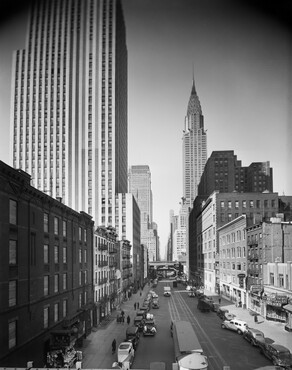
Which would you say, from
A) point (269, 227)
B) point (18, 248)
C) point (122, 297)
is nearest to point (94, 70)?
point (122, 297)

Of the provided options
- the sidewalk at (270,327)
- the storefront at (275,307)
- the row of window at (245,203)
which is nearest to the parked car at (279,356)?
the sidewalk at (270,327)

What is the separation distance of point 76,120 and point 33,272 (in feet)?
284

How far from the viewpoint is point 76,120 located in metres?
110

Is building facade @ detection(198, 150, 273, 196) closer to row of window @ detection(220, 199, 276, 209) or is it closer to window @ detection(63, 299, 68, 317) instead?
row of window @ detection(220, 199, 276, 209)

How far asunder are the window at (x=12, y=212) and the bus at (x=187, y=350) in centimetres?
1355

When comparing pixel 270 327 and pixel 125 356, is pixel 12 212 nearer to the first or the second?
pixel 125 356

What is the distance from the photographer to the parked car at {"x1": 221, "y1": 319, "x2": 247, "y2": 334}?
130ft

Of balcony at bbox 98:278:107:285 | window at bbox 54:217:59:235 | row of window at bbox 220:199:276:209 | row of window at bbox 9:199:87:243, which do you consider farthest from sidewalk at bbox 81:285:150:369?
row of window at bbox 220:199:276:209

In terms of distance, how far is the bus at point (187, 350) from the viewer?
76.3 ft

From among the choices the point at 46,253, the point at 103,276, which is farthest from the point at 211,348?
the point at 103,276

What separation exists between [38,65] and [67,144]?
76.0 feet

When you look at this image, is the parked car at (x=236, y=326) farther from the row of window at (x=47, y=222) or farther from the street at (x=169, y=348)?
the row of window at (x=47, y=222)

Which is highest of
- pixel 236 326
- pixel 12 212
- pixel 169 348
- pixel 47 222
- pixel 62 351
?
pixel 12 212

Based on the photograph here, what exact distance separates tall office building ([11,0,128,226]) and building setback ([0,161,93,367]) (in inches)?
2717
